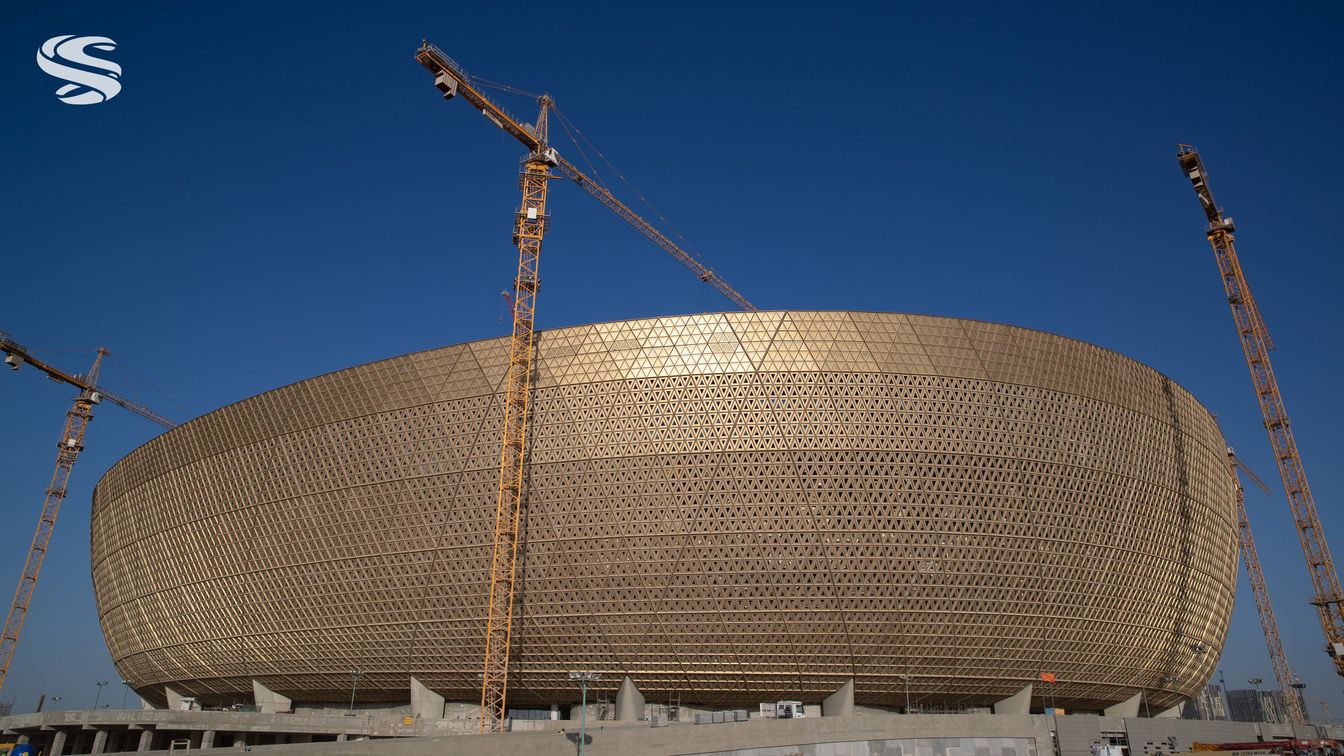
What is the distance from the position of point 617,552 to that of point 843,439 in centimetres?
1024

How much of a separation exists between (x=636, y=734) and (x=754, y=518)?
437 inches

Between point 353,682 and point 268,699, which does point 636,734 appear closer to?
point 353,682

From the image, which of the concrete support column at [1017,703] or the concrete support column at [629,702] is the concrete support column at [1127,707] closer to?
the concrete support column at [1017,703]

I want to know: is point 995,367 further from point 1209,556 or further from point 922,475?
point 1209,556

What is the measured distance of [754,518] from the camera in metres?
36.6

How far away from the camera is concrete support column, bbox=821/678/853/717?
3731 centimetres

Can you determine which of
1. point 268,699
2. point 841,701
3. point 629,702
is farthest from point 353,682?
point 841,701

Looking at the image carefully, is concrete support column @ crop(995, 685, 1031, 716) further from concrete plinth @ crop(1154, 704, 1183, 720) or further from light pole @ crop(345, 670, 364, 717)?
light pole @ crop(345, 670, 364, 717)

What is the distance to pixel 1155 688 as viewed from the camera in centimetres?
4372

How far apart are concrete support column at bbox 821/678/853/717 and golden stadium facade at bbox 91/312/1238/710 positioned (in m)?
0.48

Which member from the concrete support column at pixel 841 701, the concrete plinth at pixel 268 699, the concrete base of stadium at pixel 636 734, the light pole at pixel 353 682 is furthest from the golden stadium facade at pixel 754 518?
the concrete base of stadium at pixel 636 734

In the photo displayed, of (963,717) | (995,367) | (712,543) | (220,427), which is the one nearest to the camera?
(963,717)

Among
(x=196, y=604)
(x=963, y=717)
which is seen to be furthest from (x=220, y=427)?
(x=963, y=717)

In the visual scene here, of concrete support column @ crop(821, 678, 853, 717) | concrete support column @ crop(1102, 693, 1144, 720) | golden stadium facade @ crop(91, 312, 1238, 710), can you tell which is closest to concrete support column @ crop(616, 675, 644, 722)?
golden stadium facade @ crop(91, 312, 1238, 710)
